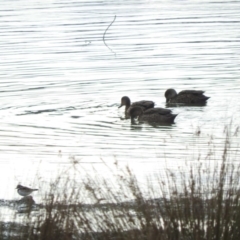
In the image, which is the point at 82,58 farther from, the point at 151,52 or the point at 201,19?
the point at 201,19

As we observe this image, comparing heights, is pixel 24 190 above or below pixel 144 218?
below

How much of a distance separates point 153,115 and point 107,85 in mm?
3799

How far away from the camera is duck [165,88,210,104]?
1856 centimetres

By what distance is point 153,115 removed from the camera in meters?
17.6

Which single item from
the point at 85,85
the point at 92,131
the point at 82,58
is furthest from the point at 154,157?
the point at 82,58

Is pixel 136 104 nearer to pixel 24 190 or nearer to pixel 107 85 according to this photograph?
pixel 107 85

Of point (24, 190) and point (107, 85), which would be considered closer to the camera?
point (24, 190)

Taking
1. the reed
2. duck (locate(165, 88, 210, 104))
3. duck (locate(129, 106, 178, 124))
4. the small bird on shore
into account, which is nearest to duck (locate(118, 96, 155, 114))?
duck (locate(129, 106, 178, 124))

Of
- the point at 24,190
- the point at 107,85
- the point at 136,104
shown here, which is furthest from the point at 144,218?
the point at 107,85

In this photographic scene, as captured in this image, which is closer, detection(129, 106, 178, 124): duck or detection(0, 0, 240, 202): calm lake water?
detection(0, 0, 240, 202): calm lake water

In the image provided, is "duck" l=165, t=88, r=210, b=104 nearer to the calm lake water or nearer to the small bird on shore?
the calm lake water

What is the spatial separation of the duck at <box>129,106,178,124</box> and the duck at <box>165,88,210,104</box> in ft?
3.76

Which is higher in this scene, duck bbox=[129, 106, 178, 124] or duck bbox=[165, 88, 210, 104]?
duck bbox=[165, 88, 210, 104]

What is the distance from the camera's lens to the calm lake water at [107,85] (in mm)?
14289
